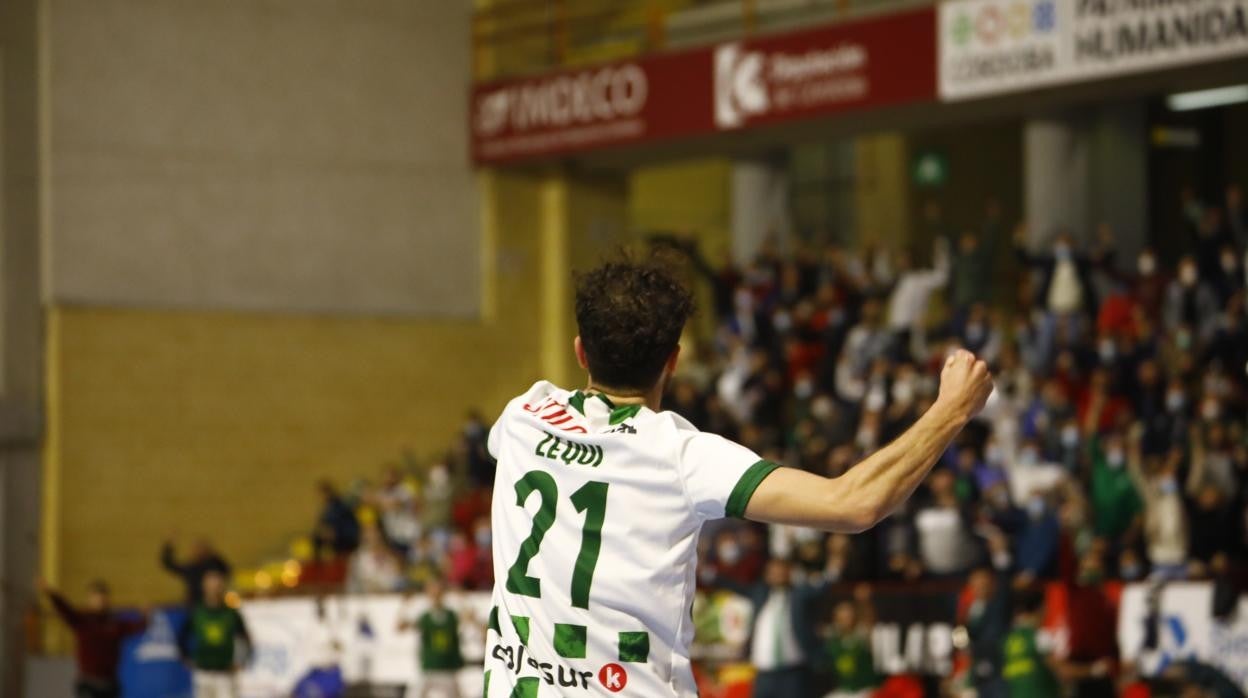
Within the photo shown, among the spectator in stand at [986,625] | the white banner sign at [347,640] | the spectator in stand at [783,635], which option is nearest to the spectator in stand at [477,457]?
the white banner sign at [347,640]

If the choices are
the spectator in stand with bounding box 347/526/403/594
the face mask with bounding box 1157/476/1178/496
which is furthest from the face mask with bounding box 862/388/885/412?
the spectator in stand with bounding box 347/526/403/594

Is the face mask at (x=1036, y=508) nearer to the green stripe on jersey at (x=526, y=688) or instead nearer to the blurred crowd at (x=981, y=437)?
the blurred crowd at (x=981, y=437)

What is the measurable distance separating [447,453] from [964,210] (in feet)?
33.5

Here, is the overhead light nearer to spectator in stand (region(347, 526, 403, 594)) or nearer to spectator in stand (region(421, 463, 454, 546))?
spectator in stand (region(421, 463, 454, 546))

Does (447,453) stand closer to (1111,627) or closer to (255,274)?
(255,274)

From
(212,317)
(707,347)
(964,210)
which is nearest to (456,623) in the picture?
(707,347)

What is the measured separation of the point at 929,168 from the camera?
31.7 metres

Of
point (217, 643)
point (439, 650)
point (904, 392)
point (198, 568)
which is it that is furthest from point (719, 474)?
point (198, 568)

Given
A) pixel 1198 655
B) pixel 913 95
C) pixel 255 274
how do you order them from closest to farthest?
pixel 1198 655 → pixel 913 95 → pixel 255 274

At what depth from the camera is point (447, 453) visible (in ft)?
91.4

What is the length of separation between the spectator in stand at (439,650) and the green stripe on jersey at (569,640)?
53.2 ft

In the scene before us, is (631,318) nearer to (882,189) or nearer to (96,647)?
(96,647)

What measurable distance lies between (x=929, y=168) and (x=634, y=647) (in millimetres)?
28281

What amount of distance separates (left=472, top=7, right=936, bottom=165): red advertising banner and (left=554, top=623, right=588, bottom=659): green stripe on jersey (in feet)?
64.2
